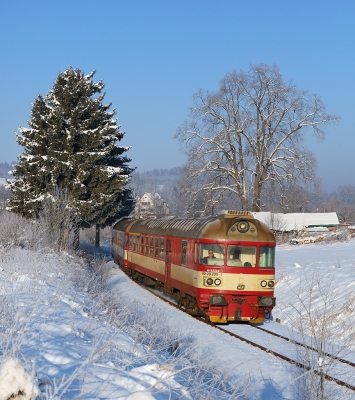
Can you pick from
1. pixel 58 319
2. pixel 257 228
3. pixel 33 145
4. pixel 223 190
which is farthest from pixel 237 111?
pixel 58 319

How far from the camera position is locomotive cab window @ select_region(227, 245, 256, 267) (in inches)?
536

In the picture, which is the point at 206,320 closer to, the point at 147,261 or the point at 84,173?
the point at 147,261

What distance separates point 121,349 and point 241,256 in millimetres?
7513

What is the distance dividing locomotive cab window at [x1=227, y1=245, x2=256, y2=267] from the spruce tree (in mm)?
16690

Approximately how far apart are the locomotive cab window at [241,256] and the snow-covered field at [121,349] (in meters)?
1.82

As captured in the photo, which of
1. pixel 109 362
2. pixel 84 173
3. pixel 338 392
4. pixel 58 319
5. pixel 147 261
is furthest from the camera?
pixel 84 173

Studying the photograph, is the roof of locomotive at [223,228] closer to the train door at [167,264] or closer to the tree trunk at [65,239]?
the train door at [167,264]

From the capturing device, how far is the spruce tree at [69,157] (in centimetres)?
2972

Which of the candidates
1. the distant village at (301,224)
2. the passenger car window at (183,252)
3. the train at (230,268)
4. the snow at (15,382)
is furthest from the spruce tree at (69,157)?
the snow at (15,382)

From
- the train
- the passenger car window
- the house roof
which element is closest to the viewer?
the train

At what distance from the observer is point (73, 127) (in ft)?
100.0

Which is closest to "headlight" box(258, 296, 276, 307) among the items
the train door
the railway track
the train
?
the train

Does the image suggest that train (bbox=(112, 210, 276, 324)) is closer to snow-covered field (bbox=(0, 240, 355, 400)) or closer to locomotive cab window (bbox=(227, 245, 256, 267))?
locomotive cab window (bbox=(227, 245, 256, 267))

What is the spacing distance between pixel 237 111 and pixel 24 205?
13316 mm
